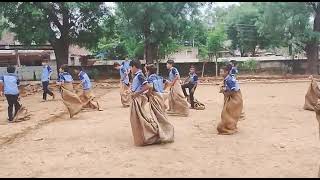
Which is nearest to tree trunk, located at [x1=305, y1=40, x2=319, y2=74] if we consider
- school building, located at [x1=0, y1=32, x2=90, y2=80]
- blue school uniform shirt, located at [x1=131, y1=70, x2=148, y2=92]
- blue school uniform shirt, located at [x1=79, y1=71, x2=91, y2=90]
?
school building, located at [x1=0, y1=32, x2=90, y2=80]

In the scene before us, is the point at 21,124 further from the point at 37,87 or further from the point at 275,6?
the point at 275,6

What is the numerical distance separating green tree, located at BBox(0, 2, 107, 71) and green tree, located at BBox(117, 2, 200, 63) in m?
1.97

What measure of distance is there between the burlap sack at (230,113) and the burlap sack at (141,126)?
1.88 metres

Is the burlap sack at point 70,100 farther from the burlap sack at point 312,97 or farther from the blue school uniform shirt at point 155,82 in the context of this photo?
the burlap sack at point 312,97

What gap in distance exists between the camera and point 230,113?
10164mm

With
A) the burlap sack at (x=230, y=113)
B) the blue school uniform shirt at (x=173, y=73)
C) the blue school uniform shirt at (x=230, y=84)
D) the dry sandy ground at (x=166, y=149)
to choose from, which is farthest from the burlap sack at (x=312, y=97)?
the blue school uniform shirt at (x=230, y=84)

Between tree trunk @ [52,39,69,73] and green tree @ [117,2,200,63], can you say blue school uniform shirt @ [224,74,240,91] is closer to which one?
green tree @ [117,2,200,63]

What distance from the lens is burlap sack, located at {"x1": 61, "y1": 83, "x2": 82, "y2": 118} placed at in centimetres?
1291

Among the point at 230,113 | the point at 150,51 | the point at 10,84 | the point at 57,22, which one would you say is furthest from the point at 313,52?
the point at 10,84

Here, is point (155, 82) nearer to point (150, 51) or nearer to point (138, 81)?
point (138, 81)

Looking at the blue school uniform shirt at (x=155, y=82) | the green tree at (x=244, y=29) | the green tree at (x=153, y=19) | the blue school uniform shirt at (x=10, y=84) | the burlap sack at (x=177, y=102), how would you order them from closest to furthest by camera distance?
the blue school uniform shirt at (x=155, y=82)
the blue school uniform shirt at (x=10, y=84)
the burlap sack at (x=177, y=102)
the green tree at (x=153, y=19)
the green tree at (x=244, y=29)

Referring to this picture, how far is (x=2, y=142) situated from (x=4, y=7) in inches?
707

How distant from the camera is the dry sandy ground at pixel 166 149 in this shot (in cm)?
685

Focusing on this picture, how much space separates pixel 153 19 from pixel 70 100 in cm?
1583
